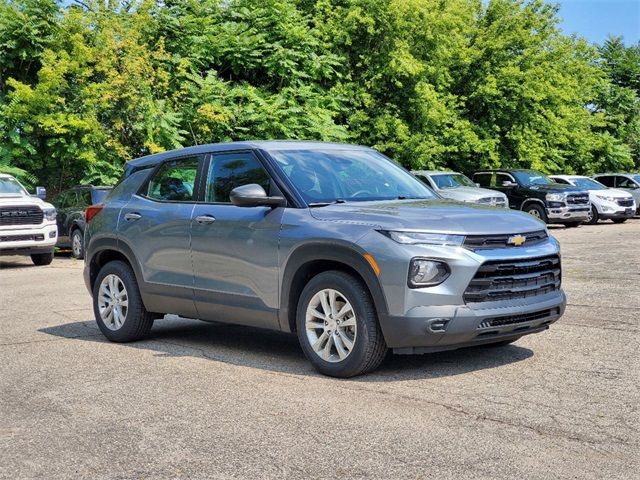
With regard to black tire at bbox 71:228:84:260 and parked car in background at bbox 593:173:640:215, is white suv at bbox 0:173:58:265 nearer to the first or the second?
black tire at bbox 71:228:84:260

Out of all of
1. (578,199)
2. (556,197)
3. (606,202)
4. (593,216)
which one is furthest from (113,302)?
(593,216)

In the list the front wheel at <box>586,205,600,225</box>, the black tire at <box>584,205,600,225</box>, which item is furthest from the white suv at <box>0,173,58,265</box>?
the black tire at <box>584,205,600,225</box>

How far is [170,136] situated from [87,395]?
63.0 feet

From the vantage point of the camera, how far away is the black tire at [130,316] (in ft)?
27.1

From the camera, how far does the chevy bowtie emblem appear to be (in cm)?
634

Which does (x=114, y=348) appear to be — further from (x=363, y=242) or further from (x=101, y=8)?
(x=101, y=8)

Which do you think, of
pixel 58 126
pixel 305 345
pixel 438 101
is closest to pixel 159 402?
pixel 305 345

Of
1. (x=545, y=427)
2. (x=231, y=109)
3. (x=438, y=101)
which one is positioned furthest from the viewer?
(x=438, y=101)

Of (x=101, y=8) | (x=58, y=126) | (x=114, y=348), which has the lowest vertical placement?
(x=114, y=348)

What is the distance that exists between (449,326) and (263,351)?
2.18 metres

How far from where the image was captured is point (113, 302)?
854cm

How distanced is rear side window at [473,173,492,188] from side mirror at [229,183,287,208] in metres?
24.2

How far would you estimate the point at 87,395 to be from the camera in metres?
6.17

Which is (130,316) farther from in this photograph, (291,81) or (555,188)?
(555,188)
